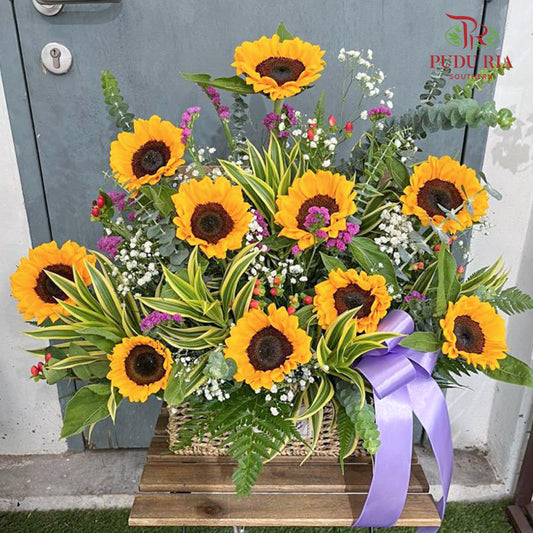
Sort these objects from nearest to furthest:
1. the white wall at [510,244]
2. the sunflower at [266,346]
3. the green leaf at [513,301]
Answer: the sunflower at [266,346], the green leaf at [513,301], the white wall at [510,244]

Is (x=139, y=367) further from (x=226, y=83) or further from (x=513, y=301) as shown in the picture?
(x=513, y=301)

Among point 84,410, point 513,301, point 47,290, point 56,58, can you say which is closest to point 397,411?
point 513,301

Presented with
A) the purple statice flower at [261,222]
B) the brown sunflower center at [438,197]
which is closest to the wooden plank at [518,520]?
the brown sunflower center at [438,197]

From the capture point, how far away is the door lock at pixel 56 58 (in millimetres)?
1203

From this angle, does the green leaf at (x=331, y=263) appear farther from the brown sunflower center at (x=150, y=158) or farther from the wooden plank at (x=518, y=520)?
the wooden plank at (x=518, y=520)

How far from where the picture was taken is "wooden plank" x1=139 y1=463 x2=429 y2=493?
1002 mm

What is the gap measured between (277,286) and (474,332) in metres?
0.32

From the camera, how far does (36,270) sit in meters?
0.94

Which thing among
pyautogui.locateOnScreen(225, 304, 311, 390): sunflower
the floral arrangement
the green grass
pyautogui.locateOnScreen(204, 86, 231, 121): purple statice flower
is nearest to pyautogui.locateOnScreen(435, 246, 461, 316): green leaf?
the floral arrangement

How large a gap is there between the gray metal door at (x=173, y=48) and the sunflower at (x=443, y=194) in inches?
13.5

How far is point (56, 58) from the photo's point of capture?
3.97 feet

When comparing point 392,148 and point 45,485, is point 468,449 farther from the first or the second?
point 45,485

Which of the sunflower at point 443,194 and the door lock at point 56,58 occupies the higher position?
the door lock at point 56,58

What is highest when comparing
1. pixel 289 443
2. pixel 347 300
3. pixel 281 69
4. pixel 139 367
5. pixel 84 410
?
pixel 281 69
